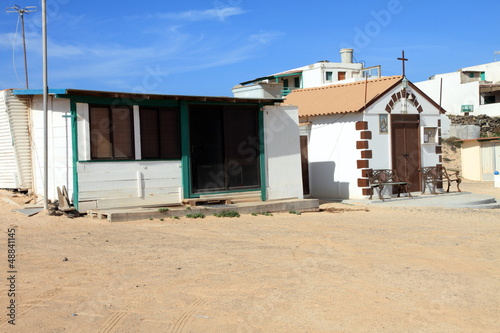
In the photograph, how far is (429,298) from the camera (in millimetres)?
6543

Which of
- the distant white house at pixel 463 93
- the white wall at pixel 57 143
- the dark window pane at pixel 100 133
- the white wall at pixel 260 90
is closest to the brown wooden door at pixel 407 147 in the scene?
the white wall at pixel 260 90

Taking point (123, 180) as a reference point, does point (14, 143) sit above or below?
above

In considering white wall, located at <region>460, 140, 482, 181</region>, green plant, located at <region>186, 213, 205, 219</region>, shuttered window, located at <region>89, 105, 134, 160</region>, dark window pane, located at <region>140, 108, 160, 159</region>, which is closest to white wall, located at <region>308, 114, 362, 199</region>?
green plant, located at <region>186, 213, 205, 219</region>

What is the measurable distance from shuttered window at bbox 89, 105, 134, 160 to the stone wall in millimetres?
40117

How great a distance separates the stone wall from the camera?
159 ft

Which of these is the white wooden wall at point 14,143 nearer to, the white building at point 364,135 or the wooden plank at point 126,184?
the wooden plank at point 126,184

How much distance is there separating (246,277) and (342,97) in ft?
42.3

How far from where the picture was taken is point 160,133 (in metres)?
13.5

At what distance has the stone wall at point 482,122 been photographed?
4847 centimetres

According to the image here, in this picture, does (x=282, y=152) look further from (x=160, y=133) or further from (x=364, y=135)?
(x=364, y=135)

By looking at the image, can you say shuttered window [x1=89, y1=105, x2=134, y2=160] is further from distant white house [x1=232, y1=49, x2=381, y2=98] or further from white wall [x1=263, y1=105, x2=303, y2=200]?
distant white house [x1=232, y1=49, x2=381, y2=98]

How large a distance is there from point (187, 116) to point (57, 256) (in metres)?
6.04

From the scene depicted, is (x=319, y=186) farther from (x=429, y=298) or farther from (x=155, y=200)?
(x=429, y=298)

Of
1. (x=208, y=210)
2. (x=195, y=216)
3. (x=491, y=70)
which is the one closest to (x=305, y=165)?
(x=208, y=210)
